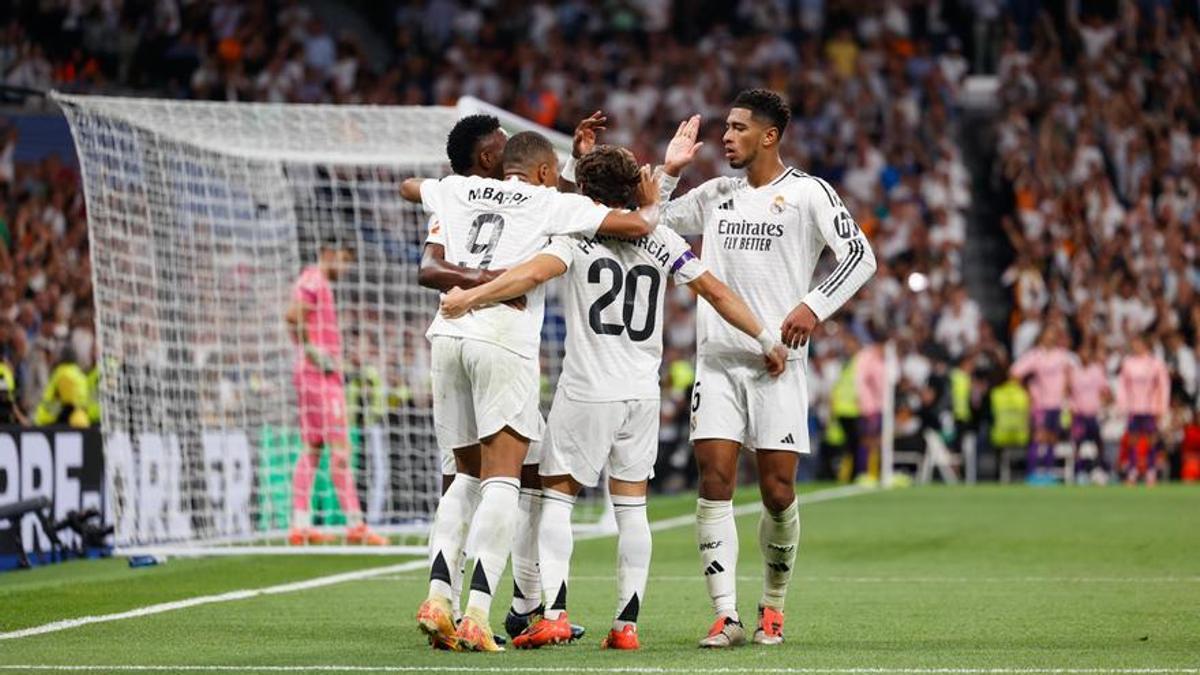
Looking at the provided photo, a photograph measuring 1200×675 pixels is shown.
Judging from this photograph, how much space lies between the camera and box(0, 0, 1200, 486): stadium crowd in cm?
2738

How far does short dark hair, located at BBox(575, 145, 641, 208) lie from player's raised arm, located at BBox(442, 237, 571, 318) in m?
0.33

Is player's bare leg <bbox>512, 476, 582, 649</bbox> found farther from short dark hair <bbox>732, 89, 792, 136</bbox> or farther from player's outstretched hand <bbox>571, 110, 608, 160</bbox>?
short dark hair <bbox>732, 89, 792, 136</bbox>

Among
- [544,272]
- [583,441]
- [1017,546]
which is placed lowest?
[1017,546]

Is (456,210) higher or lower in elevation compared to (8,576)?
higher

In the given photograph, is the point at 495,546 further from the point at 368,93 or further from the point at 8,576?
the point at 368,93

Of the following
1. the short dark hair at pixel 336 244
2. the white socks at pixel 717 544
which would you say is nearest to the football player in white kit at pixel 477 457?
the white socks at pixel 717 544

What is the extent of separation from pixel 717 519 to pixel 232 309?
8.23 meters

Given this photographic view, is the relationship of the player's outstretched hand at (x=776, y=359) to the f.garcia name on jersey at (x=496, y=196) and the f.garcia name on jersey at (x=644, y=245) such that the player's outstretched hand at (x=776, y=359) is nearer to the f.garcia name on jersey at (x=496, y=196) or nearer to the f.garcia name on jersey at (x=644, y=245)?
the f.garcia name on jersey at (x=644, y=245)

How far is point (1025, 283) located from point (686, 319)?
4.95m

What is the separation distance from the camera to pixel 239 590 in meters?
11.1

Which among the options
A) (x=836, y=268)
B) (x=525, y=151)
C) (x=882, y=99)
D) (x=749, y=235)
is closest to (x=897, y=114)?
(x=882, y=99)

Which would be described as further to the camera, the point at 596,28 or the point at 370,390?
the point at 596,28

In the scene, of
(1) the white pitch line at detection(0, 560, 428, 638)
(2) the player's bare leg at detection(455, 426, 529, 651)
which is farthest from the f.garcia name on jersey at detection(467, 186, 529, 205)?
(1) the white pitch line at detection(0, 560, 428, 638)

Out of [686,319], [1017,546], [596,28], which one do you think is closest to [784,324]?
[1017,546]
